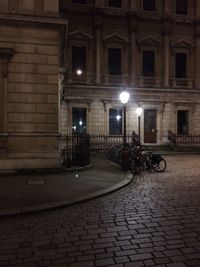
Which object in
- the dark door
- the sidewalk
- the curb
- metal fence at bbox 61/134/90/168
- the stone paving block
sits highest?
the dark door

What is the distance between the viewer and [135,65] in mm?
34156

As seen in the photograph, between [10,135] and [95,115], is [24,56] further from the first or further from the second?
[95,115]

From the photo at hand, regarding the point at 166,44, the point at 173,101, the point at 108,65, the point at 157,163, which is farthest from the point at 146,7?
the point at 157,163

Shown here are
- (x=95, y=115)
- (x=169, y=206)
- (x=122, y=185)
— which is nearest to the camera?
(x=169, y=206)

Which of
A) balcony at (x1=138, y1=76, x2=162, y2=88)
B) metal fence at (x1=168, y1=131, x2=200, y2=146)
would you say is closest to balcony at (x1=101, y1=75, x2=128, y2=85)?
balcony at (x1=138, y1=76, x2=162, y2=88)

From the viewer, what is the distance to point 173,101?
112 feet

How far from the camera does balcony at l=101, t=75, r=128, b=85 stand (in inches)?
1318

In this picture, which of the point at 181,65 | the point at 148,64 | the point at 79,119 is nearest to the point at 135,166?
the point at 79,119

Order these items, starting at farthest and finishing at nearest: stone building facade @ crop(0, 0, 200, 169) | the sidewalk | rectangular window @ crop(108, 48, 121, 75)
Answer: rectangular window @ crop(108, 48, 121, 75), stone building facade @ crop(0, 0, 200, 169), the sidewalk

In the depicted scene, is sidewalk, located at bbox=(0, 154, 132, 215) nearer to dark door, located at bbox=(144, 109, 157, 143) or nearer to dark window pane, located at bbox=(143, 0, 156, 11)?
dark door, located at bbox=(144, 109, 157, 143)

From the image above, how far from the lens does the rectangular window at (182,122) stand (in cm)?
3491

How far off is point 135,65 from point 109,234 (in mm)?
29267

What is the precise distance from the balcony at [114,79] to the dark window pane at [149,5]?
739 cm

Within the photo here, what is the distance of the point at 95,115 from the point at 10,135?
61.6 feet
